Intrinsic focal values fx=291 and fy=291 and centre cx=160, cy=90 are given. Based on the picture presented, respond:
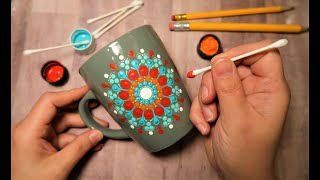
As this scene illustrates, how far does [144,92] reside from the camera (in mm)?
496

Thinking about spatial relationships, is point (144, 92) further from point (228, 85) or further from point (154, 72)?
point (228, 85)

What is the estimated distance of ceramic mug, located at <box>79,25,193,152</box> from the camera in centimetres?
48

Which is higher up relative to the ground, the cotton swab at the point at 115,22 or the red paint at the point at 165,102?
the cotton swab at the point at 115,22

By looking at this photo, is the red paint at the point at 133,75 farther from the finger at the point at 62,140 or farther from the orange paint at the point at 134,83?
the finger at the point at 62,140

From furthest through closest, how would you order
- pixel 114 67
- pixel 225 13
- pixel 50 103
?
pixel 225 13
pixel 50 103
pixel 114 67

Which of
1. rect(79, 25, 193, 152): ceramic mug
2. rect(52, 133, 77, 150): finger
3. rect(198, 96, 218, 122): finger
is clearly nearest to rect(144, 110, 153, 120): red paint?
rect(79, 25, 193, 152): ceramic mug

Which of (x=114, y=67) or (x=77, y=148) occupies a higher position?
(x=114, y=67)

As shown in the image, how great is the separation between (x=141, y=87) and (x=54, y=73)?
260 mm

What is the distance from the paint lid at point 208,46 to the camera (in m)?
0.66

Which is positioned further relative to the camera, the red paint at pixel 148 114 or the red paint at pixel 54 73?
the red paint at pixel 54 73

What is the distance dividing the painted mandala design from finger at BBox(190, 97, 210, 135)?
0.03 m

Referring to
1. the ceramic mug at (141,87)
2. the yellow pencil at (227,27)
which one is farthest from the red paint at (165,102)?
the yellow pencil at (227,27)

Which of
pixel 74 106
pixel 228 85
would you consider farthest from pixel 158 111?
pixel 74 106
